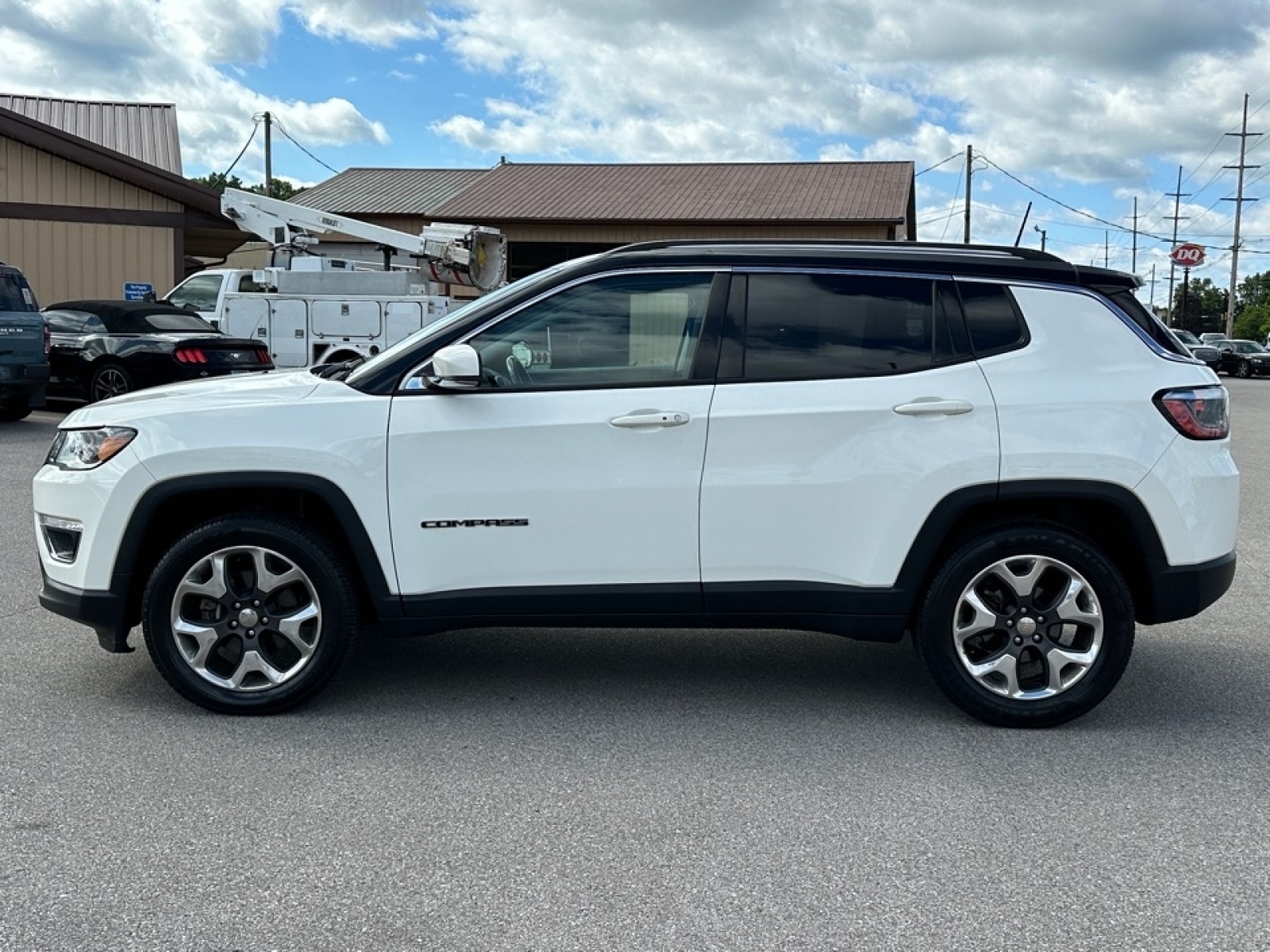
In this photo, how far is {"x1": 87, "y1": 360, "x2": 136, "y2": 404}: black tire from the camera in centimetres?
1507

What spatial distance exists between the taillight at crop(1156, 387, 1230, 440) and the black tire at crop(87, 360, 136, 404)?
12.8 metres

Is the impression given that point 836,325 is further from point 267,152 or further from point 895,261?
point 267,152

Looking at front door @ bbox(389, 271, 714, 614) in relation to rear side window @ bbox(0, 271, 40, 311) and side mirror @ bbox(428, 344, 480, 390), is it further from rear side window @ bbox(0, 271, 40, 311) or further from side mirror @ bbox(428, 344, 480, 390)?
rear side window @ bbox(0, 271, 40, 311)

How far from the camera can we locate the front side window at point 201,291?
19.2 metres

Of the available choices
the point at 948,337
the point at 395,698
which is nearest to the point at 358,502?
the point at 395,698

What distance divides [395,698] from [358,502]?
0.89m

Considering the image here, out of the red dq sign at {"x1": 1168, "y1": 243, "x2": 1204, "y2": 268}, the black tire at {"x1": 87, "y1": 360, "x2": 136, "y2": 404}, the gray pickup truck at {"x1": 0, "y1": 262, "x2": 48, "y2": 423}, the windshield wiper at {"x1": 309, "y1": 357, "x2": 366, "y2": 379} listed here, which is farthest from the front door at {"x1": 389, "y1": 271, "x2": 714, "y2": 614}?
the red dq sign at {"x1": 1168, "y1": 243, "x2": 1204, "y2": 268}

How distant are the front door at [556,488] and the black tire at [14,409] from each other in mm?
11410

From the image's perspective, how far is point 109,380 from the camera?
49.8ft

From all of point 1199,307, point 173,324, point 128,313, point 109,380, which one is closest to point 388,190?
point 173,324

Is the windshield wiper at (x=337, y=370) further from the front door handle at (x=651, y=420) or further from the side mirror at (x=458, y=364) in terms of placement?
the front door handle at (x=651, y=420)

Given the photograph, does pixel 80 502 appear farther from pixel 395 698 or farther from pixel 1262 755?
pixel 1262 755

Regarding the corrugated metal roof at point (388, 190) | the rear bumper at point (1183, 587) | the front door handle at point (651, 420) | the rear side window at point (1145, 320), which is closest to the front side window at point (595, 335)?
the front door handle at point (651, 420)

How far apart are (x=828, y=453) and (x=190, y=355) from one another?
461 inches
